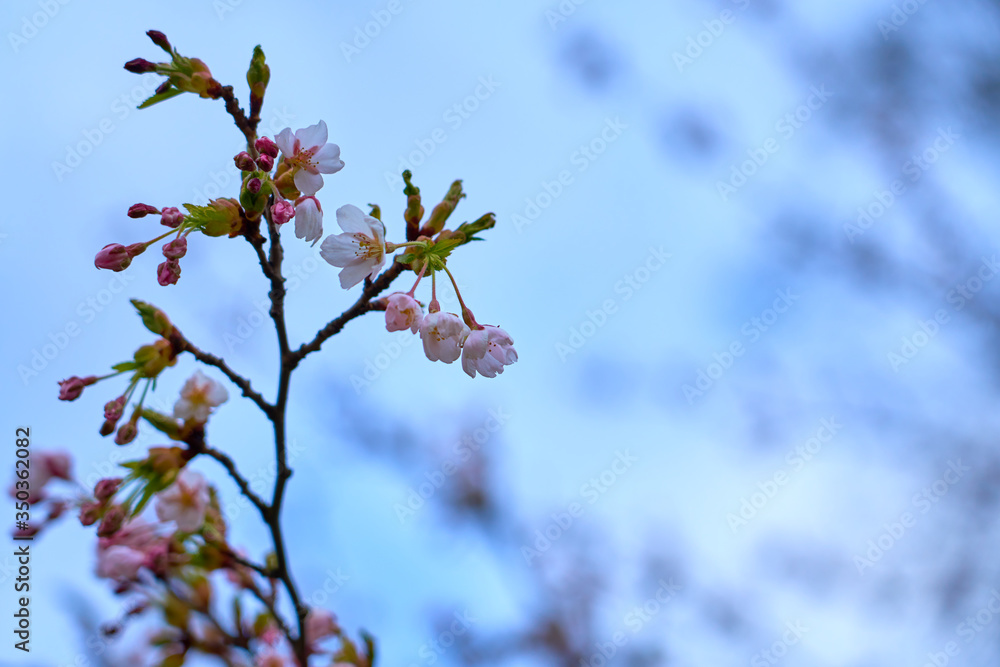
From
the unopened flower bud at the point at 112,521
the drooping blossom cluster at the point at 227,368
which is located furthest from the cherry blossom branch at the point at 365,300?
the unopened flower bud at the point at 112,521

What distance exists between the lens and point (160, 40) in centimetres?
127

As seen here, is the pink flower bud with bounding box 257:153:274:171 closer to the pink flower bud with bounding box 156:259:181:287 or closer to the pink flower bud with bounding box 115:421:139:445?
the pink flower bud with bounding box 156:259:181:287

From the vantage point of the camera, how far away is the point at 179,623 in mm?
1412

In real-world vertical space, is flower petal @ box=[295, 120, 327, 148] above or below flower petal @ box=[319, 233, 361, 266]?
above

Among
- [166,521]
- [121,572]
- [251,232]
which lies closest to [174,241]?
[251,232]

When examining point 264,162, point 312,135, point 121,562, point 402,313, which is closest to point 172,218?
point 264,162

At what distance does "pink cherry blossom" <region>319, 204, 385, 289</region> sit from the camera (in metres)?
1.38

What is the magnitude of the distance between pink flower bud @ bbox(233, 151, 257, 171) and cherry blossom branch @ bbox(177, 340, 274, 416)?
307 mm

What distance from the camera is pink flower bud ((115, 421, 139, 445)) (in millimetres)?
1117

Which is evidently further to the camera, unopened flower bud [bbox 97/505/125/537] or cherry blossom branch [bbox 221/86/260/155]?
cherry blossom branch [bbox 221/86/260/155]

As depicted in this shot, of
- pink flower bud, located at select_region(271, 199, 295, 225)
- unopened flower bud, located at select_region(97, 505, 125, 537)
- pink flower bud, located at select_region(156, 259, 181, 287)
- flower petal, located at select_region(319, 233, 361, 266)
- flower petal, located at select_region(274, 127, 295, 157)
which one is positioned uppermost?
flower petal, located at select_region(274, 127, 295, 157)

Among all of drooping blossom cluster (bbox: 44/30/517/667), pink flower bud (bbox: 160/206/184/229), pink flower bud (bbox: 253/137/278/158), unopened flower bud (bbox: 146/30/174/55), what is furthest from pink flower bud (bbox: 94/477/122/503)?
unopened flower bud (bbox: 146/30/174/55)

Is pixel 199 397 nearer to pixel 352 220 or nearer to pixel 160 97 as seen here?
pixel 352 220

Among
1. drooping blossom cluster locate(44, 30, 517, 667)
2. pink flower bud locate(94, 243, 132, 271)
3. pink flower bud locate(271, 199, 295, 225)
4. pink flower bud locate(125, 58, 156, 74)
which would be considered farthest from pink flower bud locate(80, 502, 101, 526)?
pink flower bud locate(125, 58, 156, 74)
